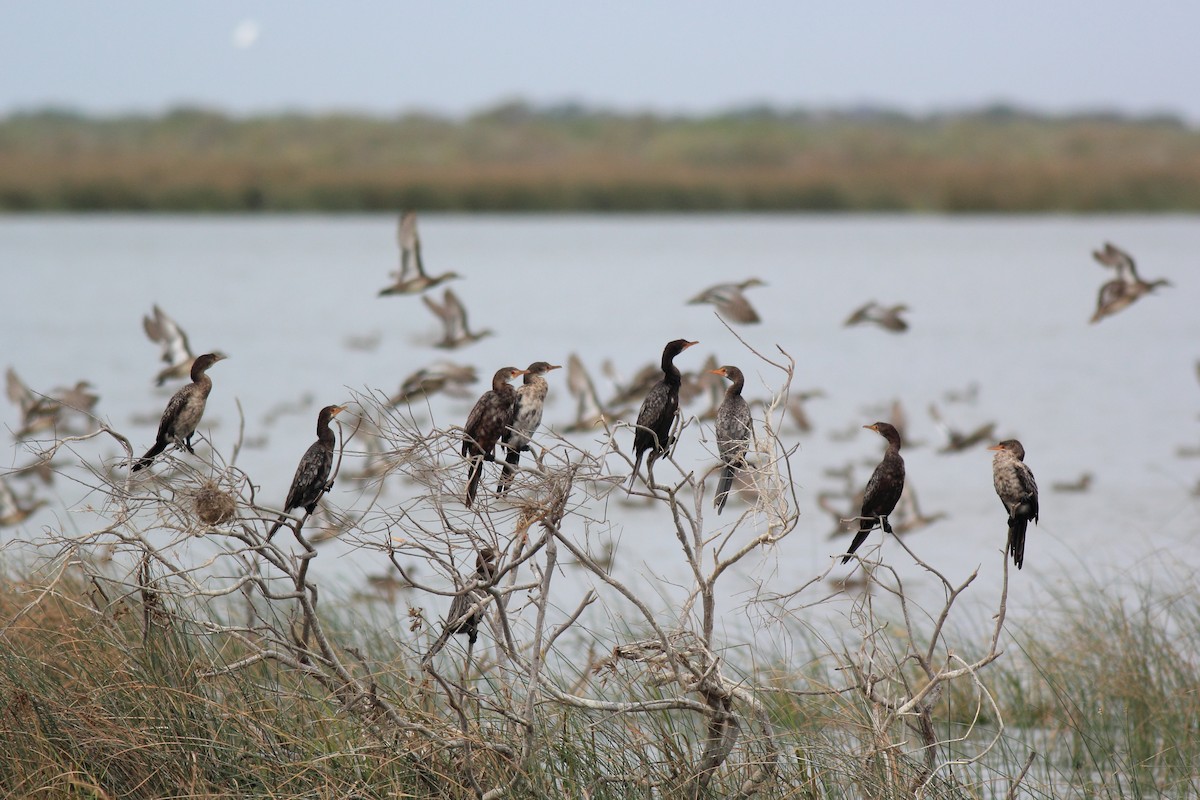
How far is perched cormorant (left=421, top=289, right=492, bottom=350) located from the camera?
9.10 metres

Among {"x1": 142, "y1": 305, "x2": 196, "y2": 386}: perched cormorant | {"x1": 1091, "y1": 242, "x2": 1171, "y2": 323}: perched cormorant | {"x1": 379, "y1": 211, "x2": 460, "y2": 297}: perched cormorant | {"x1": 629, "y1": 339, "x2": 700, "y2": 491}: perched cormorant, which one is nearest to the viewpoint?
{"x1": 629, "y1": 339, "x2": 700, "y2": 491}: perched cormorant

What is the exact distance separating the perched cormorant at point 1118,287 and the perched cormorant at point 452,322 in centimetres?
383

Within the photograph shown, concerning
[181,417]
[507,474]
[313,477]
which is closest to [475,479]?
[507,474]

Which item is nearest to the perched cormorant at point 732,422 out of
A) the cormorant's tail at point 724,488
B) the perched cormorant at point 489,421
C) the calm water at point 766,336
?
the cormorant's tail at point 724,488

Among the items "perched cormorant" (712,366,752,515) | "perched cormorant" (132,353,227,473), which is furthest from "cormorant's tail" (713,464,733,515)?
"perched cormorant" (132,353,227,473)

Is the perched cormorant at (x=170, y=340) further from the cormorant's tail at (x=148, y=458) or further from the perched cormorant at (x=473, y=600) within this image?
the perched cormorant at (x=473, y=600)

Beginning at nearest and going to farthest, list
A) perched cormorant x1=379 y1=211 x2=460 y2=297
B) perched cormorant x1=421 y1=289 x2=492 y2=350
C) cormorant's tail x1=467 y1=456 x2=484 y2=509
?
cormorant's tail x1=467 y1=456 x2=484 y2=509, perched cormorant x1=379 y1=211 x2=460 y2=297, perched cormorant x1=421 y1=289 x2=492 y2=350

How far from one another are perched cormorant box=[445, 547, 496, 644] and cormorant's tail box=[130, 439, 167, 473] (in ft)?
3.28

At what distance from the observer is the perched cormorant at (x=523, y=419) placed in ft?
13.5

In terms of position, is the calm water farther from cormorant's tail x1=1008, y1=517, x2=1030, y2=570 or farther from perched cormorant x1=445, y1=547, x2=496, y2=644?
cormorant's tail x1=1008, y1=517, x2=1030, y2=570

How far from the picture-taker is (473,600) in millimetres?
4406

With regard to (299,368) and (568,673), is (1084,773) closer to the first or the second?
(568,673)

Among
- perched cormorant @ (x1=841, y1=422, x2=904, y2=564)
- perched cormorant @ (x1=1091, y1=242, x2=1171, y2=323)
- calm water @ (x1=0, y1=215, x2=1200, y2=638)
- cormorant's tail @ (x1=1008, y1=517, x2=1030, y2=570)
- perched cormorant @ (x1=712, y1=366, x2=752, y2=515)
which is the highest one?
perched cormorant @ (x1=1091, y1=242, x2=1171, y2=323)

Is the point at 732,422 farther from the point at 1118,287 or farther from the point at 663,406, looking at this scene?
the point at 1118,287
